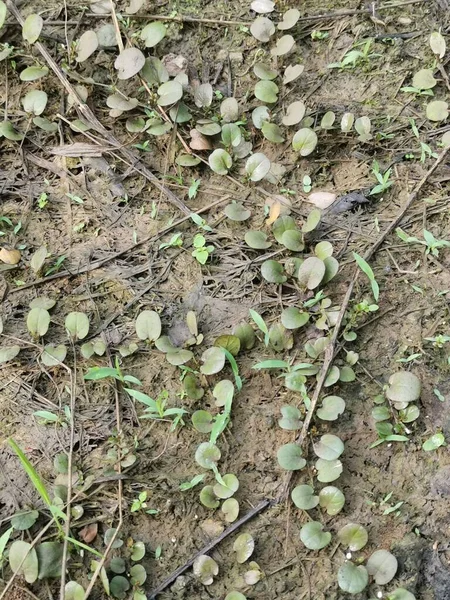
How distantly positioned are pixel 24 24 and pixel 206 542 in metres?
2.60

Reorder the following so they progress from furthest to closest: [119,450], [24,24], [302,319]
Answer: [24,24]
[302,319]
[119,450]

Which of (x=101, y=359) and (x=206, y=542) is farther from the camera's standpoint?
(x=101, y=359)

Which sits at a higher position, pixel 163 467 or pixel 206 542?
pixel 163 467

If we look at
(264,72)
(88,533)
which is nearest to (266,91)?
(264,72)

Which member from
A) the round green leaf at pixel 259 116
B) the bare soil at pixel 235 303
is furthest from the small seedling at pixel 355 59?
the round green leaf at pixel 259 116

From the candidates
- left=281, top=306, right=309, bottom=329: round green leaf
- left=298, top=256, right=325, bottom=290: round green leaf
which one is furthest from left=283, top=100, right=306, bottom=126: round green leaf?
left=281, top=306, right=309, bottom=329: round green leaf

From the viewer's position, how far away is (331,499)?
6.66 feet

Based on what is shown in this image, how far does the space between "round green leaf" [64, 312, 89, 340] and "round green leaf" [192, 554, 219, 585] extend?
3.26 feet

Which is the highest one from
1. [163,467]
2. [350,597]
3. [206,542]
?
[163,467]

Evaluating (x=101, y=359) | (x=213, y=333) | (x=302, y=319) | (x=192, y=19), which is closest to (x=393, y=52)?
(x=192, y=19)

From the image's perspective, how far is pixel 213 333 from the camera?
7.81ft

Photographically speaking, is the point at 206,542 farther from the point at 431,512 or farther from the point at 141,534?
the point at 431,512

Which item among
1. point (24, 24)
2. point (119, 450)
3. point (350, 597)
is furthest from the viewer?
point (24, 24)

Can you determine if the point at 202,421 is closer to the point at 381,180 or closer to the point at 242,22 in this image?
the point at 381,180
